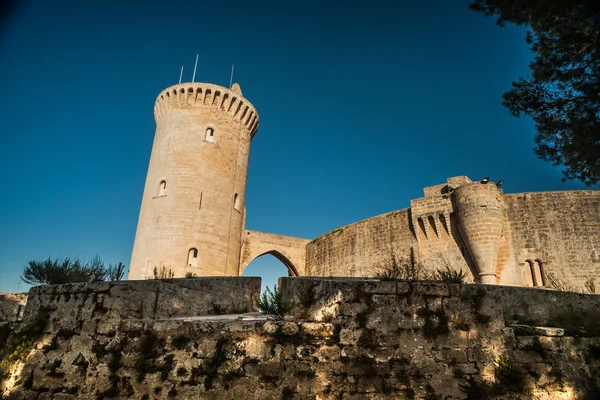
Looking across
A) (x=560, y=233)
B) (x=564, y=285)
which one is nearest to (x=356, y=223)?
(x=560, y=233)

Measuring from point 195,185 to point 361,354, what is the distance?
1275cm

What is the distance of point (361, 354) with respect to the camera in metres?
3.23

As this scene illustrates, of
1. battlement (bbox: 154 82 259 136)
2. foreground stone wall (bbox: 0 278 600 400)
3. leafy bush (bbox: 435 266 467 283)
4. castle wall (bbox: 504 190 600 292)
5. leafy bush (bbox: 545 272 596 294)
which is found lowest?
foreground stone wall (bbox: 0 278 600 400)

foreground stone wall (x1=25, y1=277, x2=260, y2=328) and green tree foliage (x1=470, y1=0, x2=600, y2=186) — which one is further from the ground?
green tree foliage (x1=470, y1=0, x2=600, y2=186)

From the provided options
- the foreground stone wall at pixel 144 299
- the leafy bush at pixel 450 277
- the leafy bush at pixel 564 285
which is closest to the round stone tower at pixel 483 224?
the leafy bush at pixel 564 285

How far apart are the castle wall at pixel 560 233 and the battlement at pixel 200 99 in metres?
12.6

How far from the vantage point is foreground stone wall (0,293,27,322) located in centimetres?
721

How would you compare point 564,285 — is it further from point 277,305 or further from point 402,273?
point 277,305

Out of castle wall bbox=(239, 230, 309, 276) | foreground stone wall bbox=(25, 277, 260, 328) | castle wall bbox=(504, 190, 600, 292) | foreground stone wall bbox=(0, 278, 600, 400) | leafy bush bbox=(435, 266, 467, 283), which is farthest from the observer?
castle wall bbox=(239, 230, 309, 276)

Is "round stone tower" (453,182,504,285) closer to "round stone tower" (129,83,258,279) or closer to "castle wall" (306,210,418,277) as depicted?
"castle wall" (306,210,418,277)

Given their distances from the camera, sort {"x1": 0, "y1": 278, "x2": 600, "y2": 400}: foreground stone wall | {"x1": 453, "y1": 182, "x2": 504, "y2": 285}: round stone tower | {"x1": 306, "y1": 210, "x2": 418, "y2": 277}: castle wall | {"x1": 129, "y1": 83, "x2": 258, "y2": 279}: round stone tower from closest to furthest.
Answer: {"x1": 0, "y1": 278, "x2": 600, "y2": 400}: foreground stone wall → {"x1": 453, "y1": 182, "x2": 504, "y2": 285}: round stone tower → {"x1": 129, "y1": 83, "x2": 258, "y2": 279}: round stone tower → {"x1": 306, "y1": 210, "x2": 418, "y2": 277}: castle wall

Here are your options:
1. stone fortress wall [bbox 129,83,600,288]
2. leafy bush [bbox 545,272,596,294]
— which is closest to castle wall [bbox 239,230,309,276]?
stone fortress wall [bbox 129,83,600,288]

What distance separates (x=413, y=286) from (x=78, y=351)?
3651 millimetres

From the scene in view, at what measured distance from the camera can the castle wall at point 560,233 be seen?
37.6 ft
